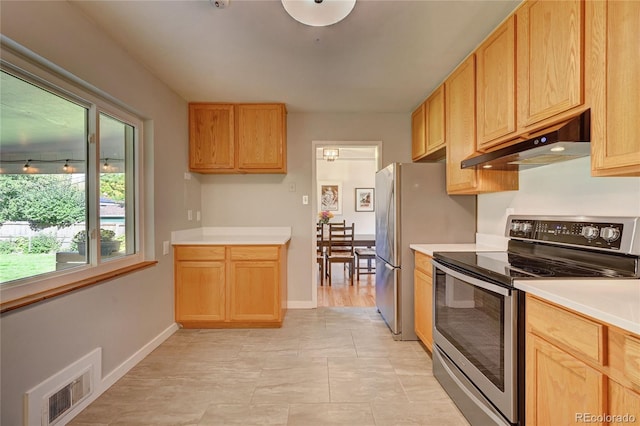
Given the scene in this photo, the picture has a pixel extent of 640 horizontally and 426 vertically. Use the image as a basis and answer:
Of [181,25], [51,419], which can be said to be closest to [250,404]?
[51,419]

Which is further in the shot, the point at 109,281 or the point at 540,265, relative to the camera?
the point at 109,281

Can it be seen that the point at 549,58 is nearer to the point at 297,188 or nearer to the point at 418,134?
the point at 418,134

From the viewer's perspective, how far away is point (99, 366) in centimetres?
194

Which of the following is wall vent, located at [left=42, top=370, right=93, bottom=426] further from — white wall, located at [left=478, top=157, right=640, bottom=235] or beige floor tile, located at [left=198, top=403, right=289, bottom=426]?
white wall, located at [left=478, top=157, right=640, bottom=235]

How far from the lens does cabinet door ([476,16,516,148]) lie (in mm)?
1803

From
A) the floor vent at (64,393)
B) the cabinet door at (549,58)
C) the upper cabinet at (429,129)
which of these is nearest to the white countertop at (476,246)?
the upper cabinet at (429,129)

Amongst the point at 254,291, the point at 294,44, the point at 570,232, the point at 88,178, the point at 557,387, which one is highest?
the point at 294,44

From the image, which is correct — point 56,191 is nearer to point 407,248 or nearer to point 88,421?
point 88,421

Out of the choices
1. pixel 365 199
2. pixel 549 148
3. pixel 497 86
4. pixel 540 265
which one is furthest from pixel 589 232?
pixel 365 199

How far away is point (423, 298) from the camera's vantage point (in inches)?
99.0

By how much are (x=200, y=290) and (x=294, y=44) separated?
91.9 inches

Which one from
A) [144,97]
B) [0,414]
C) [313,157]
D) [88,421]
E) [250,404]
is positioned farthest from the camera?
[313,157]

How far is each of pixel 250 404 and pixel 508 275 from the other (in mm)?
1601

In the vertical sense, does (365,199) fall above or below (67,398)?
above
